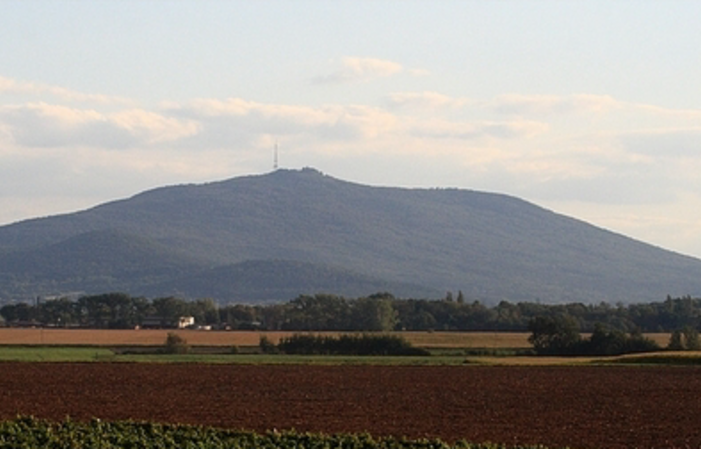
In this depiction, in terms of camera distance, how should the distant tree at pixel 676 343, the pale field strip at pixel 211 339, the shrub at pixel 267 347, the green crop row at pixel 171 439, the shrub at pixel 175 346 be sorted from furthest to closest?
the pale field strip at pixel 211 339
the shrub at pixel 267 347
the shrub at pixel 175 346
the distant tree at pixel 676 343
the green crop row at pixel 171 439

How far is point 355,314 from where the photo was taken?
442 ft

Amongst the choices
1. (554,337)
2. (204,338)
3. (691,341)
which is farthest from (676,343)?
(204,338)

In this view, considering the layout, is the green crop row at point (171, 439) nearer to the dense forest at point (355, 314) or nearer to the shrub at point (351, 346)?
the shrub at point (351, 346)

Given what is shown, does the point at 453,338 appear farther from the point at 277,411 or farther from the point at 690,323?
the point at 277,411

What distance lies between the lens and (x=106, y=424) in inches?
1253

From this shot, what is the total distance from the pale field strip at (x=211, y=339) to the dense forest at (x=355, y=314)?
13.6m

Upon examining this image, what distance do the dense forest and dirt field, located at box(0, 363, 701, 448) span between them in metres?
63.7

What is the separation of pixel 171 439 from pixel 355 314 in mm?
105125

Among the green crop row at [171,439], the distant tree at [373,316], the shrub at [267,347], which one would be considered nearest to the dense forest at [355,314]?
the distant tree at [373,316]

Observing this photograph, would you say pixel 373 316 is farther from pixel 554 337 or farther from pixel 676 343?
pixel 676 343

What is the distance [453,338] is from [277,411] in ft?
233

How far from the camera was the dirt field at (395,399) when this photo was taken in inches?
1462

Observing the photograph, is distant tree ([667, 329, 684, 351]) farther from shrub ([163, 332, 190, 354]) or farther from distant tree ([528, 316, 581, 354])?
shrub ([163, 332, 190, 354])

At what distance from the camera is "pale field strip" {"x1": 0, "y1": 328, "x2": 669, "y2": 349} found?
10388cm
